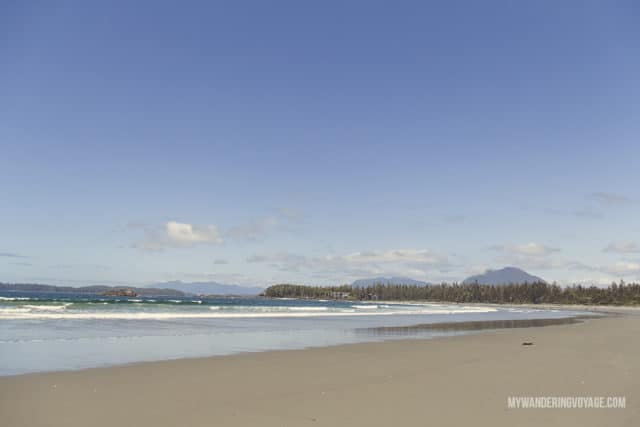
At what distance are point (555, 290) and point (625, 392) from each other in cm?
16498

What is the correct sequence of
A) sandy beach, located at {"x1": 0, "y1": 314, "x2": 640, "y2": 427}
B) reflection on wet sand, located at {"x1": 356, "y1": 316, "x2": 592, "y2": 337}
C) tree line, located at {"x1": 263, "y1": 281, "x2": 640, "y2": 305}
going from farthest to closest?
tree line, located at {"x1": 263, "y1": 281, "x2": 640, "y2": 305} < reflection on wet sand, located at {"x1": 356, "y1": 316, "x2": 592, "y2": 337} < sandy beach, located at {"x1": 0, "y1": 314, "x2": 640, "y2": 427}

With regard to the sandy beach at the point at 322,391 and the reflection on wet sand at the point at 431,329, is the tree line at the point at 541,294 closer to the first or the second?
the reflection on wet sand at the point at 431,329

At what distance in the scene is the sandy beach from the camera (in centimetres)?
760

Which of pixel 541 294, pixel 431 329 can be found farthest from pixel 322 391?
pixel 541 294

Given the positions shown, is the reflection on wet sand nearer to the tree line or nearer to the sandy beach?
the sandy beach

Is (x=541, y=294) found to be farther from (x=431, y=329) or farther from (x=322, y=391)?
(x=322, y=391)

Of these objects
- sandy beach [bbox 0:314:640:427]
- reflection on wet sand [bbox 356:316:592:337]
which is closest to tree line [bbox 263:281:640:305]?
reflection on wet sand [bbox 356:316:592:337]

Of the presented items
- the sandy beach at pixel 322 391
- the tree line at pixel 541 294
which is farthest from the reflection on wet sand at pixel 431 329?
the tree line at pixel 541 294

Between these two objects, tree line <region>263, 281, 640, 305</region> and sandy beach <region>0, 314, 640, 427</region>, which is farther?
tree line <region>263, 281, 640, 305</region>

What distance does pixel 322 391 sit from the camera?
9.85m

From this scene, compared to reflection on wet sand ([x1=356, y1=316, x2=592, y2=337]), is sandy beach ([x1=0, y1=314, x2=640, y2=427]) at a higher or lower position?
higher

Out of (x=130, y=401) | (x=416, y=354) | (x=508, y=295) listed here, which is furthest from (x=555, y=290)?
(x=130, y=401)

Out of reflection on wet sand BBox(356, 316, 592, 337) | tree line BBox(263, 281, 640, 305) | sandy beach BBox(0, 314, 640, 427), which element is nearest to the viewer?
sandy beach BBox(0, 314, 640, 427)

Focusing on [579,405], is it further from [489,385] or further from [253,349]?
[253,349]
